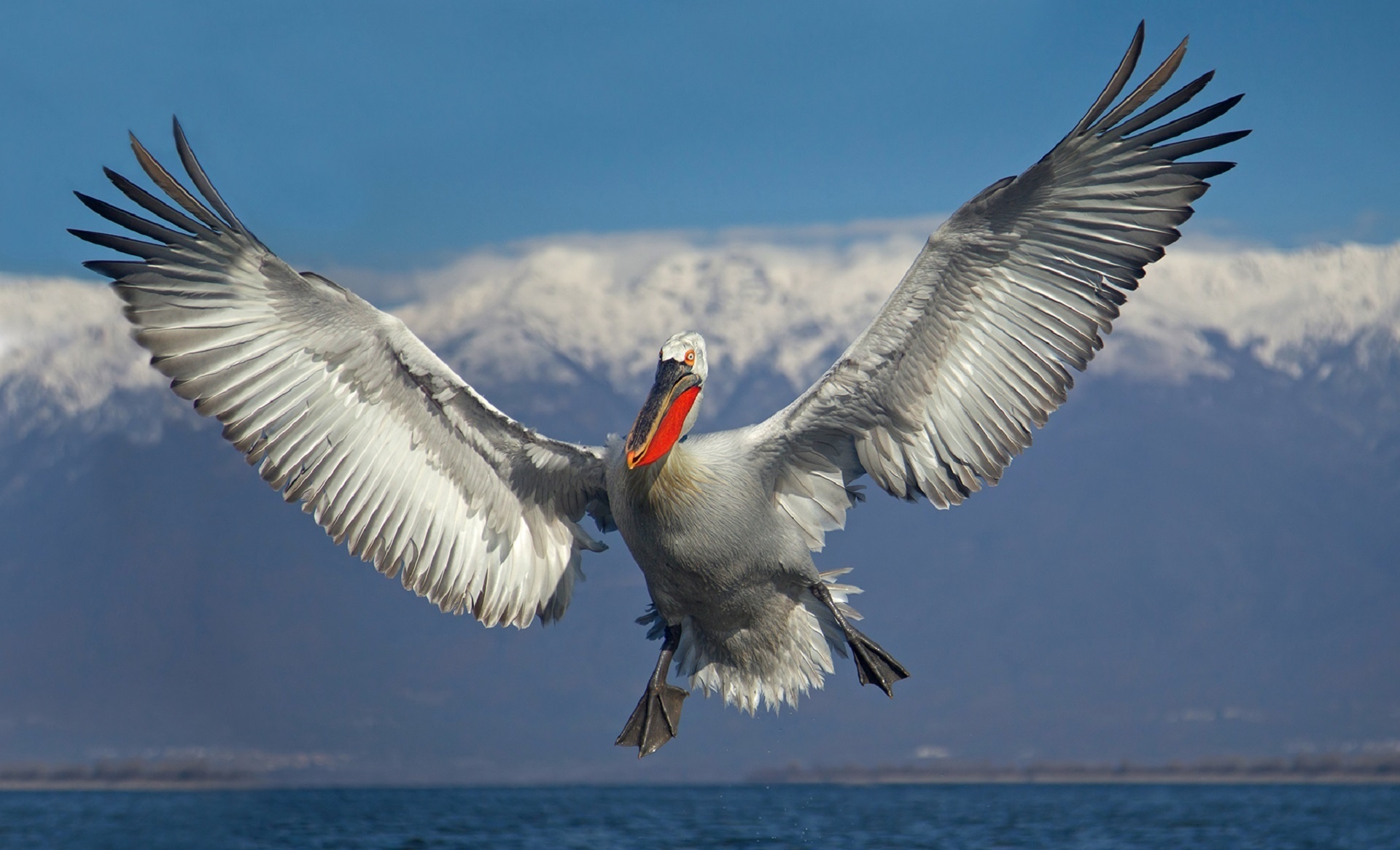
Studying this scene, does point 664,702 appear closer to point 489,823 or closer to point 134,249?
point 134,249

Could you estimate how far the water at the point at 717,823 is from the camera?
4428 cm

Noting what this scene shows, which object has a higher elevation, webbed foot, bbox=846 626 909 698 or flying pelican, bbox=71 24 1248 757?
flying pelican, bbox=71 24 1248 757

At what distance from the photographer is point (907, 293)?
29.1 feet

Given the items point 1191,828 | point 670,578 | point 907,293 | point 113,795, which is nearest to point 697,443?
point 670,578

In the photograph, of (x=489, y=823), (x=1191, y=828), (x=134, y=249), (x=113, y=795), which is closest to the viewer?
(x=134, y=249)

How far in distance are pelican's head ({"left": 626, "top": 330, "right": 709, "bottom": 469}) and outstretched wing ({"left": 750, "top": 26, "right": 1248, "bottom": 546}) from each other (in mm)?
690

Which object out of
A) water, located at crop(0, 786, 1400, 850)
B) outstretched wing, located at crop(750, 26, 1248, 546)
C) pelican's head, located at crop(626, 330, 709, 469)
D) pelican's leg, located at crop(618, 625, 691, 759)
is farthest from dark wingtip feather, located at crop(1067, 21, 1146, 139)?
water, located at crop(0, 786, 1400, 850)

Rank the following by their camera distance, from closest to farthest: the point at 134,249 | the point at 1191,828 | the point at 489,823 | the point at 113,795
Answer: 1. the point at 134,249
2. the point at 1191,828
3. the point at 489,823
4. the point at 113,795

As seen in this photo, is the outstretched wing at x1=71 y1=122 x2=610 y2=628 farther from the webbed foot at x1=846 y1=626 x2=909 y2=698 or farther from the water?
the water

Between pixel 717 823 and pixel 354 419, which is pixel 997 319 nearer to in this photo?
pixel 354 419

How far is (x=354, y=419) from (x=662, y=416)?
2305mm

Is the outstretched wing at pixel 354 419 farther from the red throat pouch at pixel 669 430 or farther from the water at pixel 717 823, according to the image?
the water at pixel 717 823

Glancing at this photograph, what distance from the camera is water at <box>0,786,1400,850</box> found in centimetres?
4428

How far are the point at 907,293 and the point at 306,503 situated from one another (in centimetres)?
419
